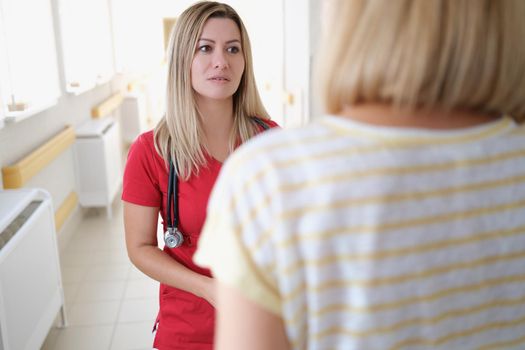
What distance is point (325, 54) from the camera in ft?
2.01

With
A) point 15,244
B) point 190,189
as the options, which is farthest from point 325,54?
point 15,244

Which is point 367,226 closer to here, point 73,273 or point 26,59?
point 73,273

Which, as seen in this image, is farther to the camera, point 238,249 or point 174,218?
point 174,218

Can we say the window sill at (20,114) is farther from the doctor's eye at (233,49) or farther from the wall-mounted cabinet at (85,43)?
the doctor's eye at (233,49)

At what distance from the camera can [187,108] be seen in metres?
1.54

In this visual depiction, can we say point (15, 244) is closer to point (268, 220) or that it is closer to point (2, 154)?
point (2, 154)

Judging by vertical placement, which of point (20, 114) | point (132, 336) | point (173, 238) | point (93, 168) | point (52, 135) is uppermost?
point (20, 114)

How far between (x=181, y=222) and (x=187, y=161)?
0.18 meters

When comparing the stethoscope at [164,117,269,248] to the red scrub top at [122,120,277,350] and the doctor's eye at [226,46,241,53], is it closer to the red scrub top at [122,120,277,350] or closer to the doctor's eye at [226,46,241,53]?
the red scrub top at [122,120,277,350]

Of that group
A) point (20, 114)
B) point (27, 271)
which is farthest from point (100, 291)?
point (20, 114)

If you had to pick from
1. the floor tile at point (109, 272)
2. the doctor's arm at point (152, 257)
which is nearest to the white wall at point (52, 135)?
the floor tile at point (109, 272)

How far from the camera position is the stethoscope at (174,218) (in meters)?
1.43

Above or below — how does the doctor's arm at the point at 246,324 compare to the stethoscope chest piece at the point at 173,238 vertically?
above

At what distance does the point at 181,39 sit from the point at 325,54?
1041 millimetres
